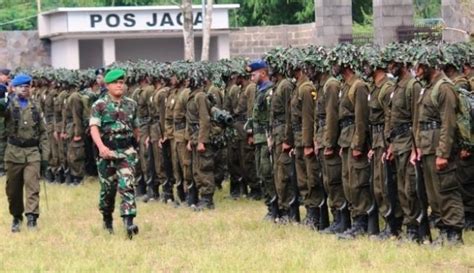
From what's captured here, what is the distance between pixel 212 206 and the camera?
1702cm

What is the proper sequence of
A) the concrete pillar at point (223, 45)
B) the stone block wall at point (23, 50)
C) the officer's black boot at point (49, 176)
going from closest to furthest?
the officer's black boot at point (49, 176) → the stone block wall at point (23, 50) → the concrete pillar at point (223, 45)

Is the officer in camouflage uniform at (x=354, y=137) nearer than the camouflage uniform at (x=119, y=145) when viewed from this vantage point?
Yes

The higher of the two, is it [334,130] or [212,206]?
[334,130]

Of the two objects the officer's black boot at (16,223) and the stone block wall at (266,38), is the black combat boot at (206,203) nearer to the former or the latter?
the officer's black boot at (16,223)

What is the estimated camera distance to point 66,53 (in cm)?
3819

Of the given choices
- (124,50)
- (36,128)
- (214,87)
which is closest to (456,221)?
(36,128)

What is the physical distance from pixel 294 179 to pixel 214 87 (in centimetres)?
399

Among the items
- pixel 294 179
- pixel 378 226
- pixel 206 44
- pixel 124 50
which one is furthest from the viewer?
pixel 124 50

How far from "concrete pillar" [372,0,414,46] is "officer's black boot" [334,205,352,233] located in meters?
12.5

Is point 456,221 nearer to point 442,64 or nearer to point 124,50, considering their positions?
point 442,64

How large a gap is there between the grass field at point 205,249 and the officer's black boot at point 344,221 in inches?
12.5

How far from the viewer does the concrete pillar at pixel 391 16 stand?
25438 millimetres

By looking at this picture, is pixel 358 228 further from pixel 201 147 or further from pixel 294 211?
pixel 201 147

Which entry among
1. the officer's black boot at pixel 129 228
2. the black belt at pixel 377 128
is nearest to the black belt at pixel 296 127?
the black belt at pixel 377 128
